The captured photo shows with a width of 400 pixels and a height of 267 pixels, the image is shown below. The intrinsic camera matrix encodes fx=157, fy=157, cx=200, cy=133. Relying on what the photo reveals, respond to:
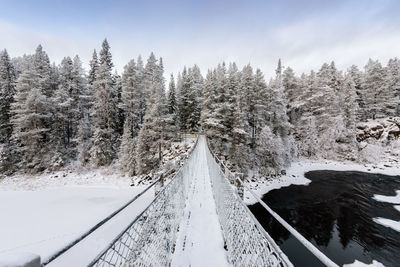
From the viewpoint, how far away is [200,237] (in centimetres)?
271

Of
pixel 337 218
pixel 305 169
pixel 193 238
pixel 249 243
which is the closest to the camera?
pixel 249 243

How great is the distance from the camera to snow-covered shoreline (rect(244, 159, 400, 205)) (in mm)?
13656

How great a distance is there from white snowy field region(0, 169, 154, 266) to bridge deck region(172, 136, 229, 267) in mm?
1404

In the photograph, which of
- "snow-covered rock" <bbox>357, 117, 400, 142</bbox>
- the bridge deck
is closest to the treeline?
"snow-covered rock" <bbox>357, 117, 400, 142</bbox>

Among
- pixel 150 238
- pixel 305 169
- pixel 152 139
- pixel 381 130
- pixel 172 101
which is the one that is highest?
pixel 172 101

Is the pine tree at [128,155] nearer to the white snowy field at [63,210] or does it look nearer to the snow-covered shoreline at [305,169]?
the white snowy field at [63,210]

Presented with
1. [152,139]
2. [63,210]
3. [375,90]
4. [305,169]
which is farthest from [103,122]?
[375,90]

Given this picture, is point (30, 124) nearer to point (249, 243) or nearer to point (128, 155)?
point (128, 155)

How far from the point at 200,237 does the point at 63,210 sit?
9.28 m

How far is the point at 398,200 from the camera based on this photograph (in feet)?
36.0

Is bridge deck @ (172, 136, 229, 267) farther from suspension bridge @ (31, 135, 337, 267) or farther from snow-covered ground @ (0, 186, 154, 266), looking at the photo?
snow-covered ground @ (0, 186, 154, 266)

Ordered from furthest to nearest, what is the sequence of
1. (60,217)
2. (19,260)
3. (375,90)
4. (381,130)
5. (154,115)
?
(375,90) → (381,130) → (154,115) → (60,217) → (19,260)

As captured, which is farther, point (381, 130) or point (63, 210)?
point (381, 130)

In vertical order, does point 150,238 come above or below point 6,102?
below
